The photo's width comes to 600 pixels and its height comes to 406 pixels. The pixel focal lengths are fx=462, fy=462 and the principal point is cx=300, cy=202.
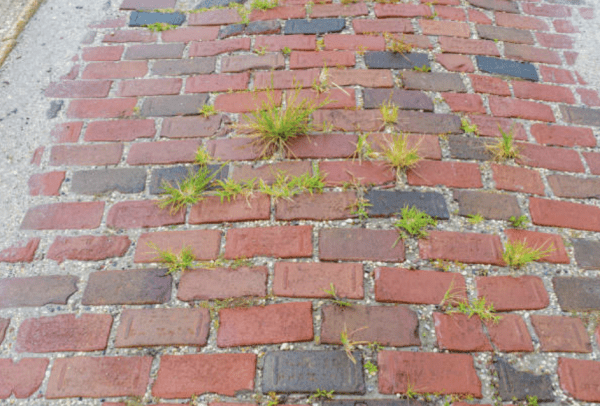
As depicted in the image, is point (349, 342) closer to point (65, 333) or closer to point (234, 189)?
point (234, 189)

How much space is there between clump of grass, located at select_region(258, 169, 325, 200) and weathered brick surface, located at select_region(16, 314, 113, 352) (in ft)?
1.82

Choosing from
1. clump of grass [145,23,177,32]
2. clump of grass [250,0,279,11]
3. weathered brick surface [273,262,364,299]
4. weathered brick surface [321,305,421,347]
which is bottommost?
weathered brick surface [321,305,421,347]

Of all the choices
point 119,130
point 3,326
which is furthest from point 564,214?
point 3,326

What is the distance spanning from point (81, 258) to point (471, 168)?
1.19 metres

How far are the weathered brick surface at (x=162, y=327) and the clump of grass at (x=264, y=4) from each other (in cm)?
142

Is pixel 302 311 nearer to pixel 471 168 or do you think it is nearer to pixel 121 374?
pixel 121 374

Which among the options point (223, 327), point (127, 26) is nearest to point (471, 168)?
point (223, 327)

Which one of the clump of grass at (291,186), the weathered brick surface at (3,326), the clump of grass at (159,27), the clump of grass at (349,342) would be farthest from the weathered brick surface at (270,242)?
the clump of grass at (159,27)

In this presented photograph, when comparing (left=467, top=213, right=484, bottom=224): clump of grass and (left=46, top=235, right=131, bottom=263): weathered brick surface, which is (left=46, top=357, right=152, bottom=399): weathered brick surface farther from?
(left=467, top=213, right=484, bottom=224): clump of grass

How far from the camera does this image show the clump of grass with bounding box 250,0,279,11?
2.03m

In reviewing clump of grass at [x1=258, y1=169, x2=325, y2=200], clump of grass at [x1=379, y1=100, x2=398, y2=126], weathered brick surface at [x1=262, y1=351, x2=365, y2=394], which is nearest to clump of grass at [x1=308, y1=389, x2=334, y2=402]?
weathered brick surface at [x1=262, y1=351, x2=365, y2=394]

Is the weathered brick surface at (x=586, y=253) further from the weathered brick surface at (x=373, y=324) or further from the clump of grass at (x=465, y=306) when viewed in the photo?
the weathered brick surface at (x=373, y=324)

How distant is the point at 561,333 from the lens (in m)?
1.14

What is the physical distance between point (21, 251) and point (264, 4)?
1389 millimetres
